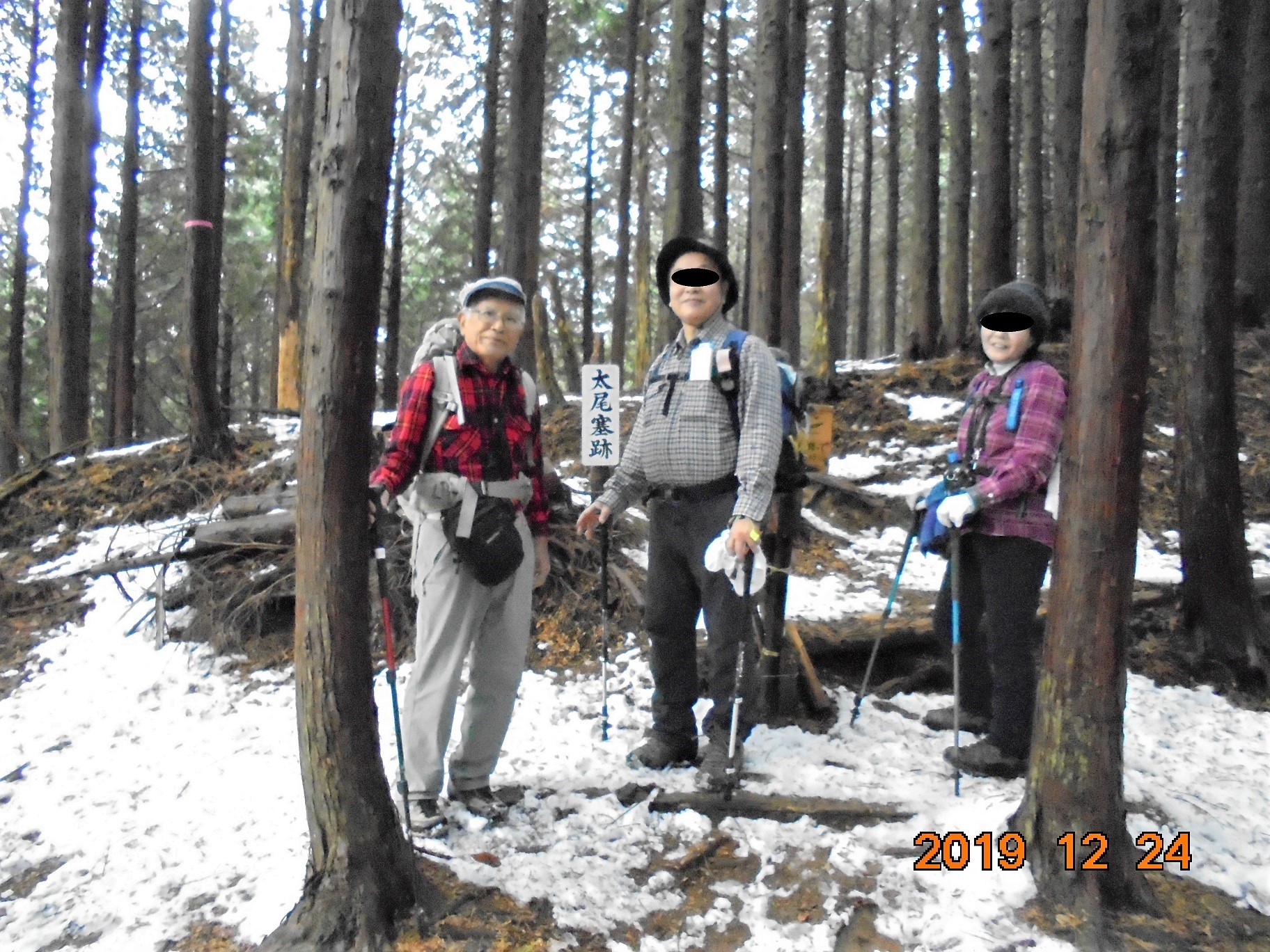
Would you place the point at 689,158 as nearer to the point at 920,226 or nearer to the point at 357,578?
the point at 357,578

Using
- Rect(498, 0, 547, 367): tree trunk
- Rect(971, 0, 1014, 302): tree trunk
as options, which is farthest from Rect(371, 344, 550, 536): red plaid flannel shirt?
Rect(971, 0, 1014, 302): tree trunk

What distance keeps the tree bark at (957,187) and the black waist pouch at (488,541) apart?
1042cm

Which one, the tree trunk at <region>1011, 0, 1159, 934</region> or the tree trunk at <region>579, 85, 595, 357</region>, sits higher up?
the tree trunk at <region>579, 85, 595, 357</region>

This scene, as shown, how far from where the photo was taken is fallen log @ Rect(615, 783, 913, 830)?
3.70m

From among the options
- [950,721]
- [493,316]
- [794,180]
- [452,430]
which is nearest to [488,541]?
[452,430]

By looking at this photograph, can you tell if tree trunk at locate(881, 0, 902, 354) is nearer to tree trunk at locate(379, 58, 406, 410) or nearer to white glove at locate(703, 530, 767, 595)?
tree trunk at locate(379, 58, 406, 410)

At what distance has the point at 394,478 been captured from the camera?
3.49 m

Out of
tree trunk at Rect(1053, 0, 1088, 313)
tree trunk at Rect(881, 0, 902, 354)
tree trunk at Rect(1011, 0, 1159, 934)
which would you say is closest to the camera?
tree trunk at Rect(1011, 0, 1159, 934)

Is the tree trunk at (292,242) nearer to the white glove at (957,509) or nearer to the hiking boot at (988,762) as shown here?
the white glove at (957,509)

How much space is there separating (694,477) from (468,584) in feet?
3.76

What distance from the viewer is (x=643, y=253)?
17.6m

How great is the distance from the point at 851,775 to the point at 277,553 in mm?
4700

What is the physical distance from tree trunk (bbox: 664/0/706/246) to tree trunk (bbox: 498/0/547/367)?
45.9 inches

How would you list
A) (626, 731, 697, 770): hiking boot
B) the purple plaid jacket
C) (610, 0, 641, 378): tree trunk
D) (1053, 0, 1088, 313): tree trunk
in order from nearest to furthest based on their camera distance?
1. the purple plaid jacket
2. (626, 731, 697, 770): hiking boot
3. (1053, 0, 1088, 313): tree trunk
4. (610, 0, 641, 378): tree trunk
